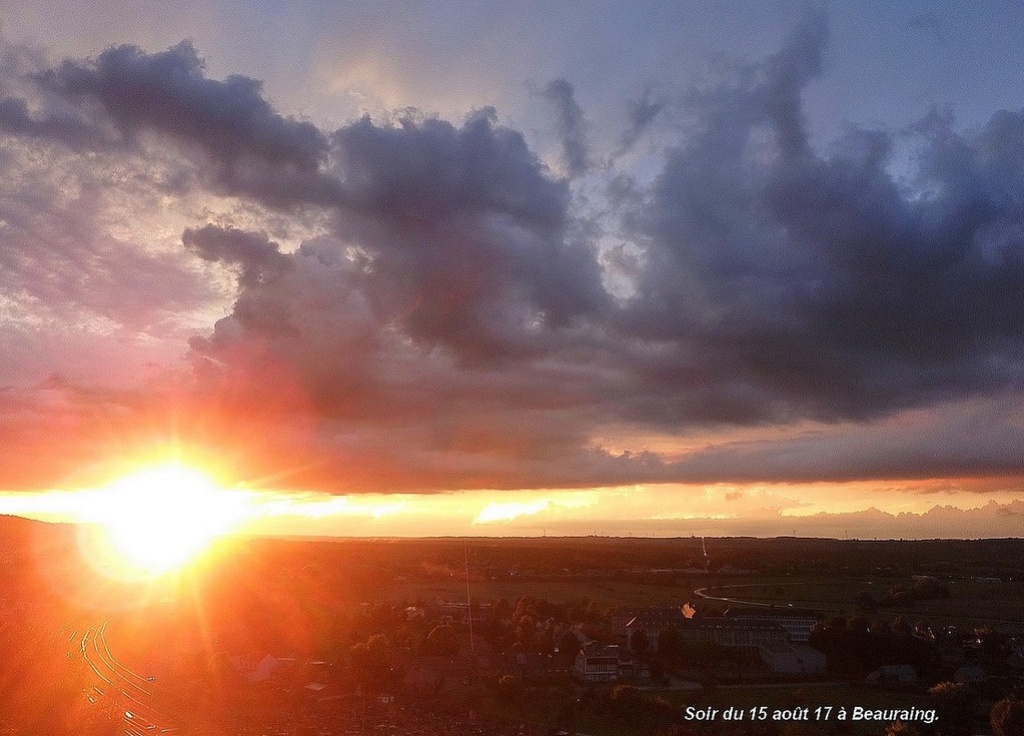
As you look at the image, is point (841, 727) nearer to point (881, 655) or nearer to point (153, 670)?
point (881, 655)

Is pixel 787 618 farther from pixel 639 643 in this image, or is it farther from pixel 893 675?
pixel 893 675

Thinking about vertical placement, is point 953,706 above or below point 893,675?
above

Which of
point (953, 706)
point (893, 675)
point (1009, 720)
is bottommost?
point (893, 675)

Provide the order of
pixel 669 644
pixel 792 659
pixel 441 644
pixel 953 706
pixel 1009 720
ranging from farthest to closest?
1. pixel 441 644
2. pixel 669 644
3. pixel 792 659
4. pixel 953 706
5. pixel 1009 720

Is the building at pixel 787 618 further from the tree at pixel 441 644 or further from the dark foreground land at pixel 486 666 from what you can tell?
the tree at pixel 441 644

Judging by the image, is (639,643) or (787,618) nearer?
(639,643)

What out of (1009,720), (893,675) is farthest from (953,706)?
(893,675)

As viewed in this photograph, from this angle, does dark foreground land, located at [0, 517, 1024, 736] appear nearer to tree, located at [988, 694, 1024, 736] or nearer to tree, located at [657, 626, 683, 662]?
tree, located at [657, 626, 683, 662]

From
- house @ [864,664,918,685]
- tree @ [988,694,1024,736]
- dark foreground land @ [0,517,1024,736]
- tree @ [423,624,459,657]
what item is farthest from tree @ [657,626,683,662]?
tree @ [988,694,1024,736]

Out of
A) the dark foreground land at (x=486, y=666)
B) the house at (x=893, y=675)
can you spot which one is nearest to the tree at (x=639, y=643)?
the dark foreground land at (x=486, y=666)

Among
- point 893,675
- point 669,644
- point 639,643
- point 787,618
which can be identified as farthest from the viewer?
point 787,618

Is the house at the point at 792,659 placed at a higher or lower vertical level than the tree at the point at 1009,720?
lower

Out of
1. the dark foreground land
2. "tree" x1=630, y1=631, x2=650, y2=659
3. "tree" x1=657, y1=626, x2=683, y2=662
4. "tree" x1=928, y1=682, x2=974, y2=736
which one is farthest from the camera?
"tree" x1=630, y1=631, x2=650, y2=659
